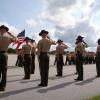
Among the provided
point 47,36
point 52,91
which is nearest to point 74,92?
point 52,91

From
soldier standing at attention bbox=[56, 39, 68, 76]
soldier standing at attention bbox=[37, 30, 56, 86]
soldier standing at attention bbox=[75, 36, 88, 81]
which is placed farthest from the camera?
soldier standing at attention bbox=[56, 39, 68, 76]

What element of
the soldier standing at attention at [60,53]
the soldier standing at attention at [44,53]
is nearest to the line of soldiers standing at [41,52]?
the soldier standing at attention at [44,53]

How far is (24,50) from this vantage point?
17.9 metres

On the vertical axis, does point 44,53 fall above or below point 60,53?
below

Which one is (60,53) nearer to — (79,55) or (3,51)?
(79,55)

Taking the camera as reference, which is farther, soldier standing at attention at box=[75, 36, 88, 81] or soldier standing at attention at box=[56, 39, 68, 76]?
soldier standing at attention at box=[56, 39, 68, 76]

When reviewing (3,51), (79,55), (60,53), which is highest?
(60,53)

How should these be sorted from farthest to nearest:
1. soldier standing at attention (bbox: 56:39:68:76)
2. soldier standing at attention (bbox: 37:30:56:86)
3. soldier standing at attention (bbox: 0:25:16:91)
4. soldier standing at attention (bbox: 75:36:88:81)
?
soldier standing at attention (bbox: 56:39:68:76) < soldier standing at attention (bbox: 75:36:88:81) < soldier standing at attention (bbox: 37:30:56:86) < soldier standing at attention (bbox: 0:25:16:91)

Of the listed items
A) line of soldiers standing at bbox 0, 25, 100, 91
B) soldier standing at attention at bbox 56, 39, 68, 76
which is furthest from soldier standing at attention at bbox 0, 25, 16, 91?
soldier standing at attention at bbox 56, 39, 68, 76

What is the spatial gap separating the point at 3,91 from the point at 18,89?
2.77ft

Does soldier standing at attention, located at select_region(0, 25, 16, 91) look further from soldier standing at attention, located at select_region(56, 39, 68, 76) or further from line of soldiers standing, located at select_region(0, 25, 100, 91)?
soldier standing at attention, located at select_region(56, 39, 68, 76)

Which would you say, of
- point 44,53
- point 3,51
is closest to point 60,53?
point 44,53

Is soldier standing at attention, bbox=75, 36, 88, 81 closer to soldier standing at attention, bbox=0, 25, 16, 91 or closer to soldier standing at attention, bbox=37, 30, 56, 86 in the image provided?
soldier standing at attention, bbox=37, 30, 56, 86

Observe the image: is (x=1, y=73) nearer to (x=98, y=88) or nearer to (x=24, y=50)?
(x=98, y=88)
